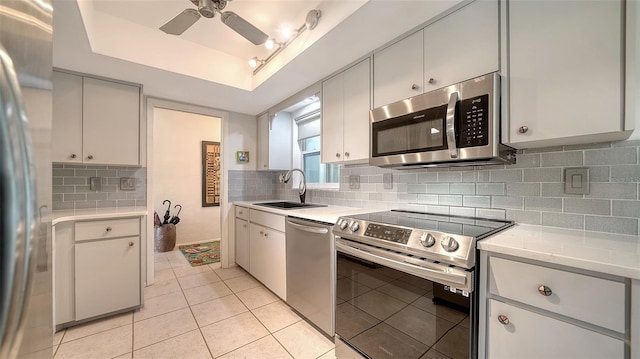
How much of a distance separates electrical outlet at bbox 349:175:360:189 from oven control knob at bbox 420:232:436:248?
4.30ft

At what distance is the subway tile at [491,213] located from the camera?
1493 mm

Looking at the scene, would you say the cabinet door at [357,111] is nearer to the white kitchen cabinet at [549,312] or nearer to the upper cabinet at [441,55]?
the upper cabinet at [441,55]

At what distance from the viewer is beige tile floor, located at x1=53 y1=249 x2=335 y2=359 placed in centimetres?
166

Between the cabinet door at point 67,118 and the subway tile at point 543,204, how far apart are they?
350 centimetres

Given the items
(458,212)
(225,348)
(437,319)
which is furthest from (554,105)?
(225,348)

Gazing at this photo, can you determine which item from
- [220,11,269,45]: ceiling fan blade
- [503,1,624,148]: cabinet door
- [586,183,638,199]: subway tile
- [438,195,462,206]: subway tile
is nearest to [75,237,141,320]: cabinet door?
[220,11,269,45]: ceiling fan blade

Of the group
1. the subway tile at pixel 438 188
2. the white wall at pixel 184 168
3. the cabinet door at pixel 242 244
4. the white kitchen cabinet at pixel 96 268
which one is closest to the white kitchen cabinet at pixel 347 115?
the subway tile at pixel 438 188

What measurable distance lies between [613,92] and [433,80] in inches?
29.6

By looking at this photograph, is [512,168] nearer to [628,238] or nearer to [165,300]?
[628,238]

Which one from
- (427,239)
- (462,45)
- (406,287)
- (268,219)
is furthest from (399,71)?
(268,219)

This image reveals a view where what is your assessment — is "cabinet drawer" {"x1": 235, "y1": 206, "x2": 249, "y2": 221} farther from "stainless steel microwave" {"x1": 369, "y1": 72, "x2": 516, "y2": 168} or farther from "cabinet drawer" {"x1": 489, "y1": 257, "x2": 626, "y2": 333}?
"cabinet drawer" {"x1": 489, "y1": 257, "x2": 626, "y2": 333}

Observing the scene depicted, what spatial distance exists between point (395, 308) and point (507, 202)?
93 cm

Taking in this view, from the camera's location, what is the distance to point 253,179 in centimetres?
364

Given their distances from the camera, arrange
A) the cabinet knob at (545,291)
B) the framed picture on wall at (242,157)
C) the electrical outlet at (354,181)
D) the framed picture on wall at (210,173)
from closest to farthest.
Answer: the cabinet knob at (545,291), the electrical outlet at (354,181), the framed picture on wall at (242,157), the framed picture on wall at (210,173)
